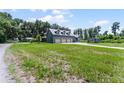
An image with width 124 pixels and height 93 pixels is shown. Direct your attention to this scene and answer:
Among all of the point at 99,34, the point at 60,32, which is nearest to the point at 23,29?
the point at 60,32

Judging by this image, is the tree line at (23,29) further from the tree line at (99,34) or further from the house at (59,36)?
the tree line at (99,34)

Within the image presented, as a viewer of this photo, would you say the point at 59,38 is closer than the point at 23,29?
No

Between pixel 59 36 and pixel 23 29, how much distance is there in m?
0.91

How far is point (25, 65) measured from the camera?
4.62 metres

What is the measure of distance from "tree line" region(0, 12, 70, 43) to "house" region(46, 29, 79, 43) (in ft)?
0.39

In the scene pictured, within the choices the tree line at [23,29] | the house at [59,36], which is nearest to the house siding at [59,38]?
the house at [59,36]

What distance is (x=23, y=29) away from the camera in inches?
218

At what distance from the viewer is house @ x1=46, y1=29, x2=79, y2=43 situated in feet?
18.1

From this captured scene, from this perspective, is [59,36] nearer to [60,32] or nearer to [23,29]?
[60,32]

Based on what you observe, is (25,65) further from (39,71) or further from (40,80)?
(40,80)

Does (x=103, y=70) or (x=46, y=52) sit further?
(x=46, y=52)
